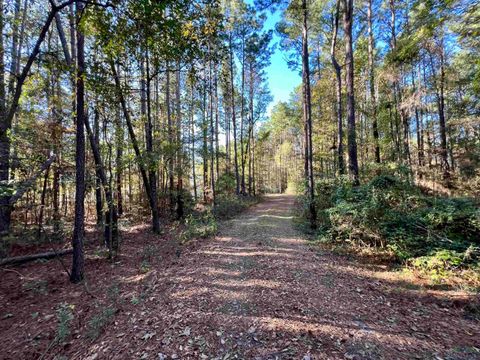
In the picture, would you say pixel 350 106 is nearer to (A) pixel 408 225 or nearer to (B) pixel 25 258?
(A) pixel 408 225

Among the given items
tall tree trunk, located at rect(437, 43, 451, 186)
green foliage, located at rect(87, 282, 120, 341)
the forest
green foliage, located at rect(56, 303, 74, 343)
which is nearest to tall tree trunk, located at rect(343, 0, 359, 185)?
the forest

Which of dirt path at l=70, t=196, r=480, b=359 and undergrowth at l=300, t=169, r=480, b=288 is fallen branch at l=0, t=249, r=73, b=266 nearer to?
dirt path at l=70, t=196, r=480, b=359

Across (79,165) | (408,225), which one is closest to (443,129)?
(408,225)

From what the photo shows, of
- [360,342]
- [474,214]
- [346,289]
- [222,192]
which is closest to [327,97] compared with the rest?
[222,192]

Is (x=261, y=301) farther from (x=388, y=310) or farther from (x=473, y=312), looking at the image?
(x=473, y=312)

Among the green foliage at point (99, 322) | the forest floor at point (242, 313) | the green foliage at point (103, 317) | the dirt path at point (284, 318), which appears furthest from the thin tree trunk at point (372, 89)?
the green foliage at point (99, 322)

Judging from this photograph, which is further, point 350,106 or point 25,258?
point 350,106

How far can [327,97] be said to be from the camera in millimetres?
16406

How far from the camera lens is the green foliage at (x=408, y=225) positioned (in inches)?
190

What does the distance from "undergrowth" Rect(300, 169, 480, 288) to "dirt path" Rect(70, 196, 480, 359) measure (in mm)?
1017

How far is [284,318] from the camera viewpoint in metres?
3.36

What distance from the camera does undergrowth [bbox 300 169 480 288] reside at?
464 centimetres

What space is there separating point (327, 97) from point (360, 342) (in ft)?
55.0

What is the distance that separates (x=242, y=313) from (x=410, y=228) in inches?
198
